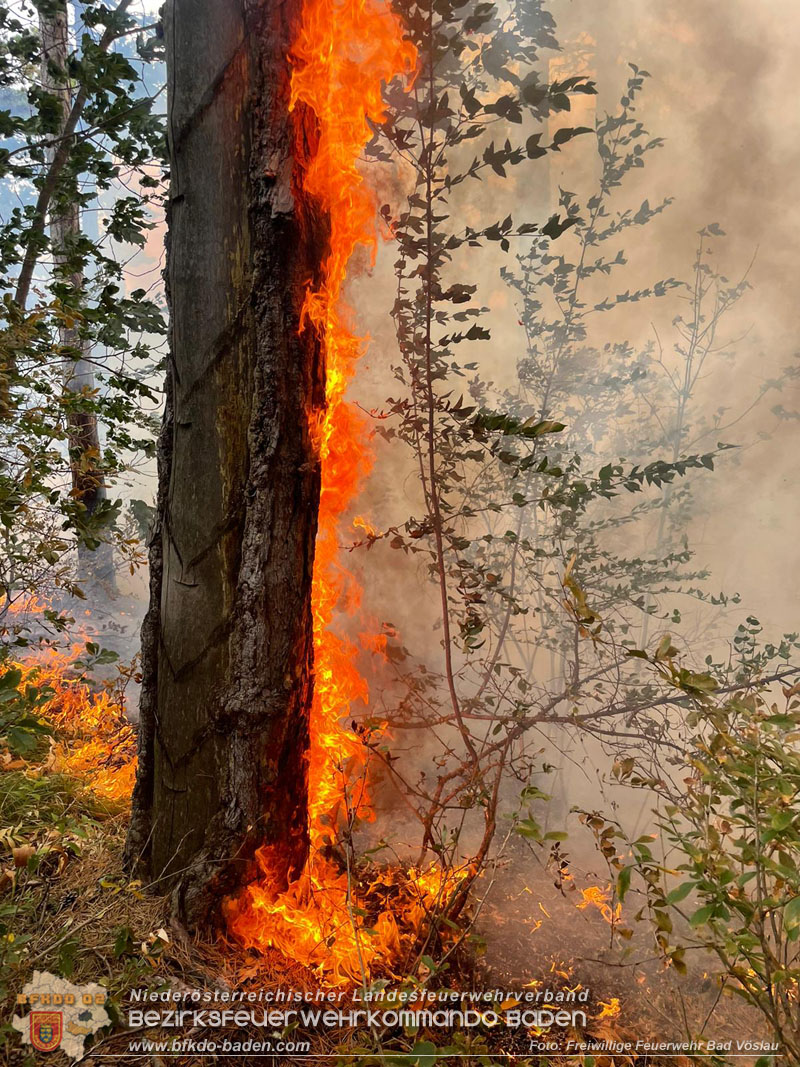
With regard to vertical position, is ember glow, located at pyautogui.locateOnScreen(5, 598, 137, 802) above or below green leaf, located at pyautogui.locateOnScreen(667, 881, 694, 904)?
above

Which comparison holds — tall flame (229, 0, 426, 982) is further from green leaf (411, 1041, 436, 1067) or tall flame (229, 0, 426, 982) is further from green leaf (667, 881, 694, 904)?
green leaf (667, 881, 694, 904)

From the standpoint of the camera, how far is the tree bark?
1.97 m

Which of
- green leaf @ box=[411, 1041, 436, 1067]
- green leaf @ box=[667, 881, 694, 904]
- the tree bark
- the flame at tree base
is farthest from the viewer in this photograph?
the flame at tree base

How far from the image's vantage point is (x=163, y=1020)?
1.68 m

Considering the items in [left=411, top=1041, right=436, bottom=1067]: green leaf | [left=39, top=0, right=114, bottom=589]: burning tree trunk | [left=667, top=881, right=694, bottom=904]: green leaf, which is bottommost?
[left=411, top=1041, right=436, bottom=1067]: green leaf

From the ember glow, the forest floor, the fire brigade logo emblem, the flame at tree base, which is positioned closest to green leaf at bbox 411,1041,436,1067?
the forest floor

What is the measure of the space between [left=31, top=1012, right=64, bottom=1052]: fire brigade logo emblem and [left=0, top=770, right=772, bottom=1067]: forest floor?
0.09 feet

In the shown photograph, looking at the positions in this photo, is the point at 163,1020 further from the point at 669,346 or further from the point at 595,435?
the point at 669,346

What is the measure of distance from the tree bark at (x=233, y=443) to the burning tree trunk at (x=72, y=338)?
0.78 metres

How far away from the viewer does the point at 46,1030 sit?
5.12 feet

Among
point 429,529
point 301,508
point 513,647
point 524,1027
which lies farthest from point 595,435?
point 524,1027

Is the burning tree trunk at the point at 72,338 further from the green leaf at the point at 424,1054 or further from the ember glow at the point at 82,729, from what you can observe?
the green leaf at the point at 424,1054

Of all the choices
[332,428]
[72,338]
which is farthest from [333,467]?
[72,338]

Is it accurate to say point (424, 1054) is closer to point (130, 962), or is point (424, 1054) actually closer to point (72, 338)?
point (130, 962)
